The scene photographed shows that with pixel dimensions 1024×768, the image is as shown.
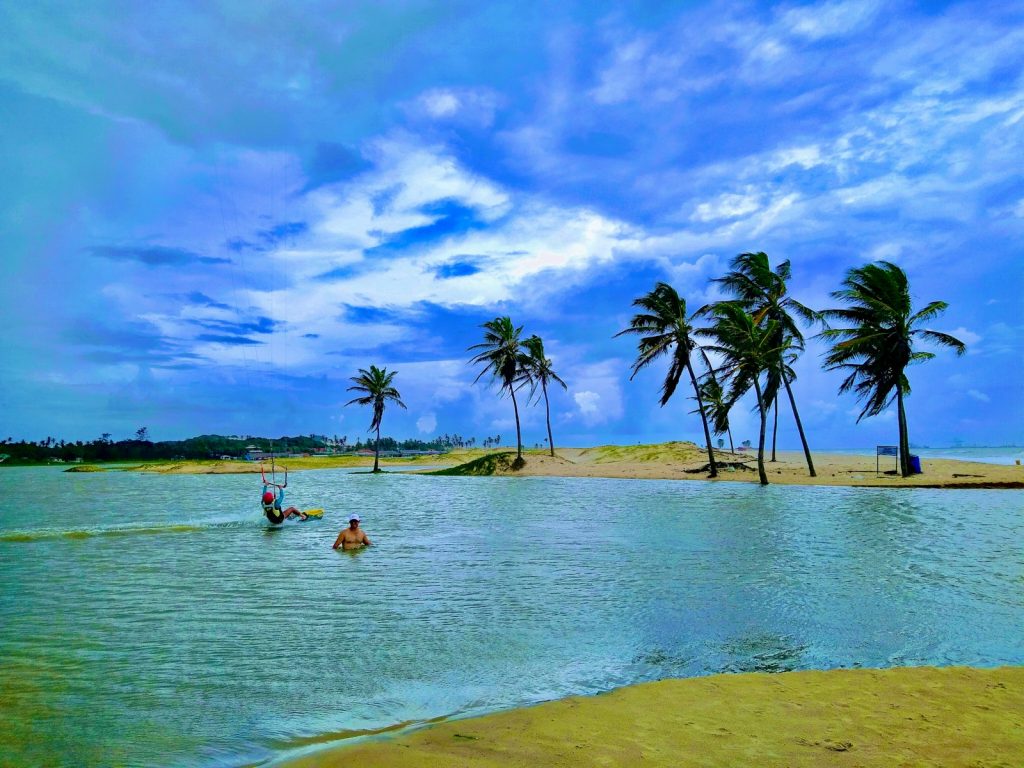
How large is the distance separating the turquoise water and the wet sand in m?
0.64

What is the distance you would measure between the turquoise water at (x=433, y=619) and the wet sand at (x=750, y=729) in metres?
0.64

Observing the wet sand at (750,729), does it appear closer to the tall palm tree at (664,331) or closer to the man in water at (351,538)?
the man in water at (351,538)

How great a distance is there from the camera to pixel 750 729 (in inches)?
205

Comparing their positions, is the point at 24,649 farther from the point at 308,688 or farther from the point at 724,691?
the point at 724,691

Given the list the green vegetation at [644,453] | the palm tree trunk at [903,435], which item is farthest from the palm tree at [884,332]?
the green vegetation at [644,453]

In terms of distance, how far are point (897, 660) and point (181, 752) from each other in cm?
744

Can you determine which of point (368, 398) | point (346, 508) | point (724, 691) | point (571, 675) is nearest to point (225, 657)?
point (571, 675)

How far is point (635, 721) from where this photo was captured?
18.0 ft

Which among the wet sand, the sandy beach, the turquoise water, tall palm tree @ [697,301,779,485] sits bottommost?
the turquoise water

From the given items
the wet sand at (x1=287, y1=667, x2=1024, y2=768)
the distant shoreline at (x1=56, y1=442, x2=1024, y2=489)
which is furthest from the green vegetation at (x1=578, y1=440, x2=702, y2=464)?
the wet sand at (x1=287, y1=667, x2=1024, y2=768)

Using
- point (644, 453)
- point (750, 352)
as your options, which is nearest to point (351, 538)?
point (750, 352)

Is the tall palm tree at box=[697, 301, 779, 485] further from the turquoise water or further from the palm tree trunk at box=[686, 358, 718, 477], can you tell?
the turquoise water

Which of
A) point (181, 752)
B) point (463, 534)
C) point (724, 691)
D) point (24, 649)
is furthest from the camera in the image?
point (463, 534)

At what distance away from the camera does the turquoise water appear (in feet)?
20.1
